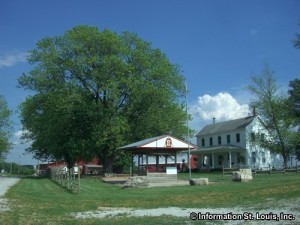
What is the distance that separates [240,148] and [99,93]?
24.4 metres

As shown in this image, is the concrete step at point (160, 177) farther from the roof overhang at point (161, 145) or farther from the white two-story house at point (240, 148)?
the white two-story house at point (240, 148)

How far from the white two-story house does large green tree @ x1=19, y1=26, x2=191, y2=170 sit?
13.8 metres

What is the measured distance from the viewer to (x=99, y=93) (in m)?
52.7

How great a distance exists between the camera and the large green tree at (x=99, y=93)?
1981 inches

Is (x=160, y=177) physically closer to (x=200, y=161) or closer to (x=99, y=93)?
(x=99, y=93)

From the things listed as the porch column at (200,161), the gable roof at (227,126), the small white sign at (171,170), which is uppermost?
the gable roof at (227,126)

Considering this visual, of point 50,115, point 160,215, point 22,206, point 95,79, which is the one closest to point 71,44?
point 95,79

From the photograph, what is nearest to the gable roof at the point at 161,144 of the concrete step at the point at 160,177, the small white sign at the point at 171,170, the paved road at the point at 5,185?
the small white sign at the point at 171,170

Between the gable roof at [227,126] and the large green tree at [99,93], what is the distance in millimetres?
15206

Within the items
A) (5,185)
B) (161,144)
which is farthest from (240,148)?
(5,185)

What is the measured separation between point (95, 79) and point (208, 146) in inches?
1192

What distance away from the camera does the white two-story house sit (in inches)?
2576

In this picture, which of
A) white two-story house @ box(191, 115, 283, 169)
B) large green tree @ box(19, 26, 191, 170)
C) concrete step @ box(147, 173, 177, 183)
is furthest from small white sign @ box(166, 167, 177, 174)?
white two-story house @ box(191, 115, 283, 169)

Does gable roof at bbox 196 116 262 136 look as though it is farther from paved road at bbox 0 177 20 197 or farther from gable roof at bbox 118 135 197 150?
paved road at bbox 0 177 20 197
